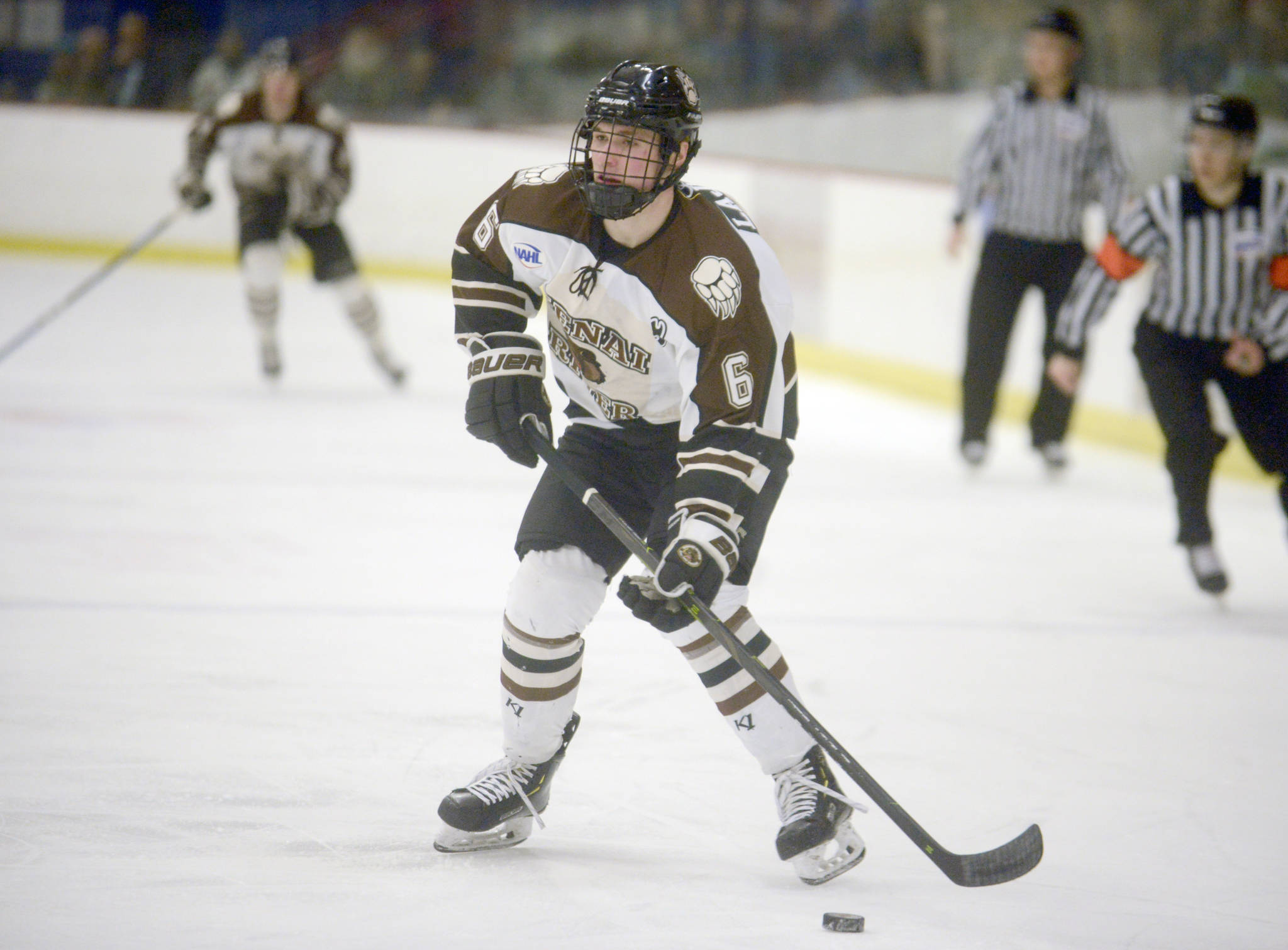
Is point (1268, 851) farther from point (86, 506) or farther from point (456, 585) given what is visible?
point (86, 506)

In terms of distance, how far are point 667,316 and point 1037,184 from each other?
120 inches

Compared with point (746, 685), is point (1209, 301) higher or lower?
higher

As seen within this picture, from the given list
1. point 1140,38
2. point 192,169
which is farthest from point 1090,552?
point 1140,38

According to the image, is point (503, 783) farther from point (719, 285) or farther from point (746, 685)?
point (719, 285)

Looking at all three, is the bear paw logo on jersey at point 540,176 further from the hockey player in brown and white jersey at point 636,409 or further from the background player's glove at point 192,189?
Answer: the background player's glove at point 192,189

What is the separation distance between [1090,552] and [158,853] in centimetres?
270

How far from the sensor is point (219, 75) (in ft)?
29.7

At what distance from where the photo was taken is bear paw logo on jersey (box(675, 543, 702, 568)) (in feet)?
5.80

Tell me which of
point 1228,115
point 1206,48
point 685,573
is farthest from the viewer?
point 1206,48

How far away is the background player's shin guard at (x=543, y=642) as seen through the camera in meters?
1.96

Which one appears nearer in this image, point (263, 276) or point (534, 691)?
point (534, 691)

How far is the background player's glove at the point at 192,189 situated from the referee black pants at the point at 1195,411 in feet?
10.8

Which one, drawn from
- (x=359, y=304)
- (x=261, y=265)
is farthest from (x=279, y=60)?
(x=359, y=304)

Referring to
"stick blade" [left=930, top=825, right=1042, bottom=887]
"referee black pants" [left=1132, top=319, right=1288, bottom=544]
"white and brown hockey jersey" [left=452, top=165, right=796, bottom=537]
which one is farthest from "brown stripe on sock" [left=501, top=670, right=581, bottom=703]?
"referee black pants" [left=1132, top=319, right=1288, bottom=544]
